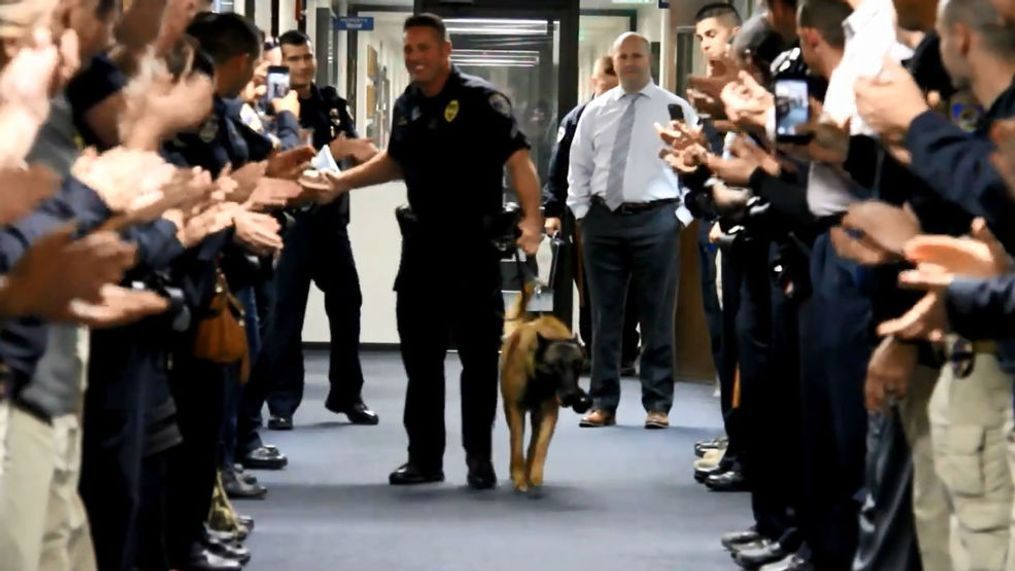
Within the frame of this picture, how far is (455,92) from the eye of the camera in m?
6.26

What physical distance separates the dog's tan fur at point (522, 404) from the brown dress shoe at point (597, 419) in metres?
1.60

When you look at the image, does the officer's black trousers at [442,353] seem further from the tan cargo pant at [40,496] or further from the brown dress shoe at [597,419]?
the tan cargo pant at [40,496]

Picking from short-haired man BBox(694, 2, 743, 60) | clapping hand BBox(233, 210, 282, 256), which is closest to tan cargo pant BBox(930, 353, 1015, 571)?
clapping hand BBox(233, 210, 282, 256)

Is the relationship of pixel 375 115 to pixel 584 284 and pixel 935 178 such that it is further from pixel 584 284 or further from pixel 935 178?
pixel 935 178

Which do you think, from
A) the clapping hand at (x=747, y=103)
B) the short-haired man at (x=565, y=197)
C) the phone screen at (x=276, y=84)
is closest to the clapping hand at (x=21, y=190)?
the clapping hand at (x=747, y=103)

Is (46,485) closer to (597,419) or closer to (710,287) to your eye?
(710,287)

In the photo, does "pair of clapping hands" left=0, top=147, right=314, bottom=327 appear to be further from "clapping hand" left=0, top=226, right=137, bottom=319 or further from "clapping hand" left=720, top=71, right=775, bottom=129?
"clapping hand" left=720, top=71, right=775, bottom=129

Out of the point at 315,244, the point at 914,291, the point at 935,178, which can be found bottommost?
the point at 315,244

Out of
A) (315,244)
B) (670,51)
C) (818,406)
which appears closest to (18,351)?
(818,406)

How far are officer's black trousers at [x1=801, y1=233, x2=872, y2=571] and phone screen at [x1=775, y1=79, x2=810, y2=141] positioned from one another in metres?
0.25

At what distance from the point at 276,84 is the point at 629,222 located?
2.05 m

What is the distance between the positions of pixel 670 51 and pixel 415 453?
580cm

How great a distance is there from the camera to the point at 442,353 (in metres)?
6.36

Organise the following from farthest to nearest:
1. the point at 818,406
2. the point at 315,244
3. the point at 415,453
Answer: the point at 315,244 → the point at 415,453 → the point at 818,406
